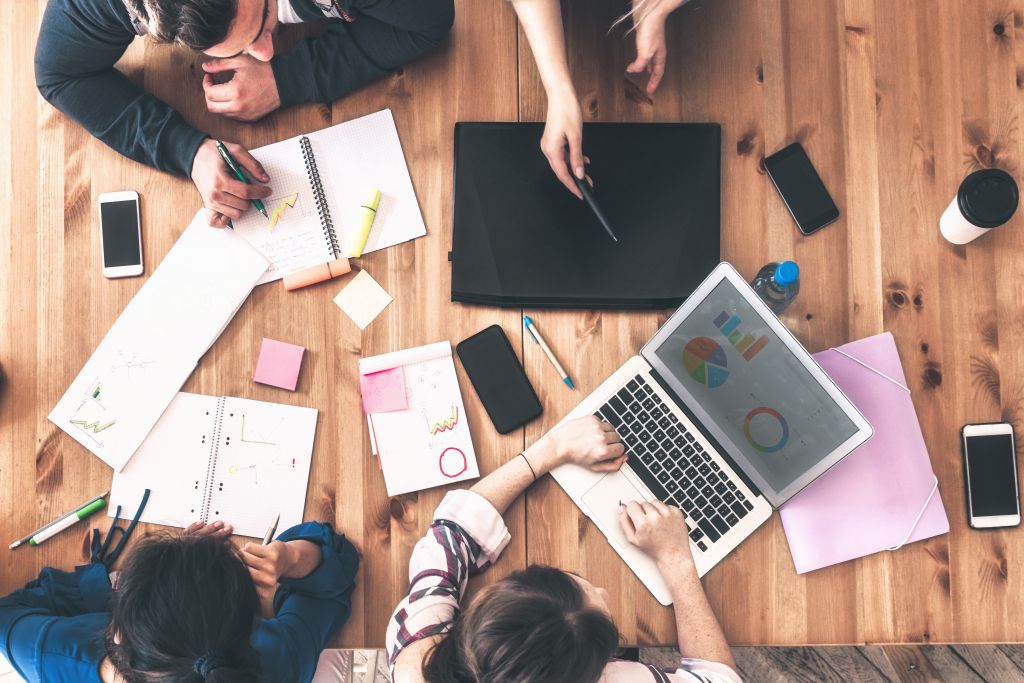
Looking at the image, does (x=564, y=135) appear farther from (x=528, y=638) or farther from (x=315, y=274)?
(x=528, y=638)

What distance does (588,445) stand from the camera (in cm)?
108

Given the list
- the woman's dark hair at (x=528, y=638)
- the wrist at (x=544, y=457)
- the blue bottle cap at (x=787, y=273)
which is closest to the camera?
the woman's dark hair at (x=528, y=638)

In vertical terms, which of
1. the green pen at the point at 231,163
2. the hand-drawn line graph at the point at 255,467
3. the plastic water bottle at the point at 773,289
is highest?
the green pen at the point at 231,163

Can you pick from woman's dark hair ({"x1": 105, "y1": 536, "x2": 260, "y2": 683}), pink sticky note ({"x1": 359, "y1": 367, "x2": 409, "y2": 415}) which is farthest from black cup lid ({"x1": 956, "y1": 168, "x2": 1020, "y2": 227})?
woman's dark hair ({"x1": 105, "y1": 536, "x2": 260, "y2": 683})

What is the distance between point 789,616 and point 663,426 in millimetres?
340

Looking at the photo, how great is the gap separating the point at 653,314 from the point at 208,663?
0.79 m

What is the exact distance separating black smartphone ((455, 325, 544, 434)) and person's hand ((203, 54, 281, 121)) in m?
0.51

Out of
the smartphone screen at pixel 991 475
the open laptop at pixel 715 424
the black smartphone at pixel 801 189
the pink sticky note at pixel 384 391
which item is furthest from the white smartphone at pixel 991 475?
the pink sticky note at pixel 384 391

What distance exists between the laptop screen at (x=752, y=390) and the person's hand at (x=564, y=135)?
29 cm

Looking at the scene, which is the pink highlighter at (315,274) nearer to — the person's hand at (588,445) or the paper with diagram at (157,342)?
the paper with diagram at (157,342)

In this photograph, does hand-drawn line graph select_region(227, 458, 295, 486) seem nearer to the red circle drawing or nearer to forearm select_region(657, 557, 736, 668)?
the red circle drawing

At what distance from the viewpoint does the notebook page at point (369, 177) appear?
A: 1157 millimetres

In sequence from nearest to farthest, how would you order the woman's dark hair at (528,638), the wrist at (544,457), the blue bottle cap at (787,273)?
the woman's dark hair at (528,638)
the blue bottle cap at (787,273)
the wrist at (544,457)

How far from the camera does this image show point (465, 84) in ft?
3.87
